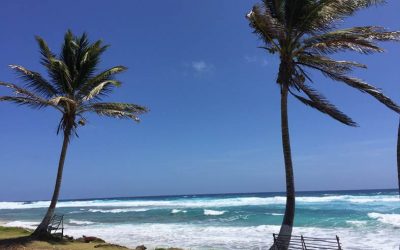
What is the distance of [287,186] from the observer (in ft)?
35.3

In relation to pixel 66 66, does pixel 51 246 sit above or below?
below

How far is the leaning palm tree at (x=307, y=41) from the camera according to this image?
35.3ft

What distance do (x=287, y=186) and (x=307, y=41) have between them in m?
3.78

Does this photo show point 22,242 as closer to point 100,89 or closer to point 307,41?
point 100,89

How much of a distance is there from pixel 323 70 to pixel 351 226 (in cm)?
1916

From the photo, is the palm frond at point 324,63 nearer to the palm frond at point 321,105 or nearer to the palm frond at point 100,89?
the palm frond at point 321,105

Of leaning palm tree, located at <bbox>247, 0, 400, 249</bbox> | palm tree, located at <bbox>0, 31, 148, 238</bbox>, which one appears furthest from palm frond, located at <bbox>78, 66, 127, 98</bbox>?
leaning palm tree, located at <bbox>247, 0, 400, 249</bbox>

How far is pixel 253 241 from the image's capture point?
21000 mm

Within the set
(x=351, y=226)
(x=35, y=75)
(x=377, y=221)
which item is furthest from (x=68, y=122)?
(x=377, y=221)

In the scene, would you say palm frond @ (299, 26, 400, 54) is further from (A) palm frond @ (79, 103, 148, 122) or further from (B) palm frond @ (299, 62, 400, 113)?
(A) palm frond @ (79, 103, 148, 122)

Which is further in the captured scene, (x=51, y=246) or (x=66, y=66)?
(x=66, y=66)

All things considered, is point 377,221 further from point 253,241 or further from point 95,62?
point 95,62

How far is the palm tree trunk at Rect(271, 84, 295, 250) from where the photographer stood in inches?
407

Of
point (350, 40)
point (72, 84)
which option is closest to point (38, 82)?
point (72, 84)
